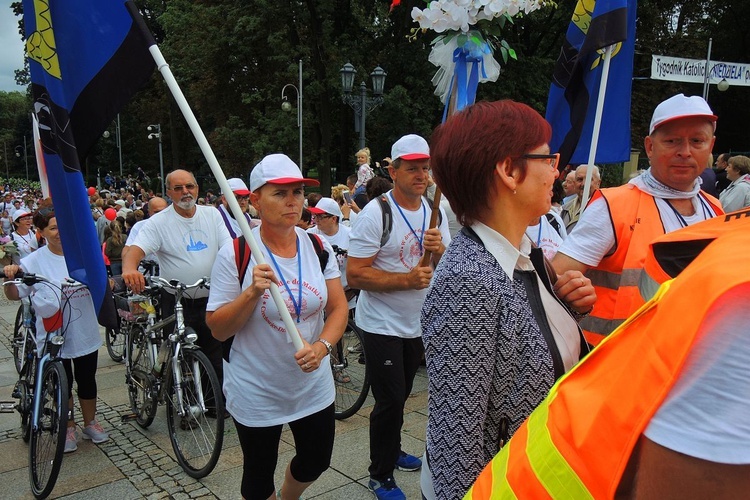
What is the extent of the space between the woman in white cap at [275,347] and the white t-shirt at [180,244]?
2207 millimetres

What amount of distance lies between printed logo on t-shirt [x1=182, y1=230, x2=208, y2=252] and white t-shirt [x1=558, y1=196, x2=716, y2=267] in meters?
3.37

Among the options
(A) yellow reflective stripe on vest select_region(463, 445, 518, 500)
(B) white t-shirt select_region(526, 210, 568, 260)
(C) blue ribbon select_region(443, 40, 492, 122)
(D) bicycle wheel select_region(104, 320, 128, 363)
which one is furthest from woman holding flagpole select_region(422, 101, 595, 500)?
(D) bicycle wheel select_region(104, 320, 128, 363)

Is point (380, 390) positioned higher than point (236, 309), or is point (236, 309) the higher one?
point (236, 309)

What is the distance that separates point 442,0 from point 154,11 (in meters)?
36.8

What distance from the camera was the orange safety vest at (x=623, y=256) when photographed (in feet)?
8.73

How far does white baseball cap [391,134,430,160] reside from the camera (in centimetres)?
377

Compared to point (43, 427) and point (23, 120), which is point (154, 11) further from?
point (23, 120)

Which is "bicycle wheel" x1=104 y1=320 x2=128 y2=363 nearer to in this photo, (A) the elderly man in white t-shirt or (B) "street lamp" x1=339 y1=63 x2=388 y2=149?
(A) the elderly man in white t-shirt

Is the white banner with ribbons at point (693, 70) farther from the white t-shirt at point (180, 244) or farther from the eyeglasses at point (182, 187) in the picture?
the white t-shirt at point (180, 244)

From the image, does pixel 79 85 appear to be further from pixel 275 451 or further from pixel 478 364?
pixel 478 364

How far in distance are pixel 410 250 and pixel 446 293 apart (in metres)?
2.25

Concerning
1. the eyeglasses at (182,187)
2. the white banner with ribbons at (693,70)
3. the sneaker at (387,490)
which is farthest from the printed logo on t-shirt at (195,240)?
the white banner with ribbons at (693,70)

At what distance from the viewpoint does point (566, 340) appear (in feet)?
5.33

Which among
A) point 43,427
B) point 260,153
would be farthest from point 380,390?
point 260,153
